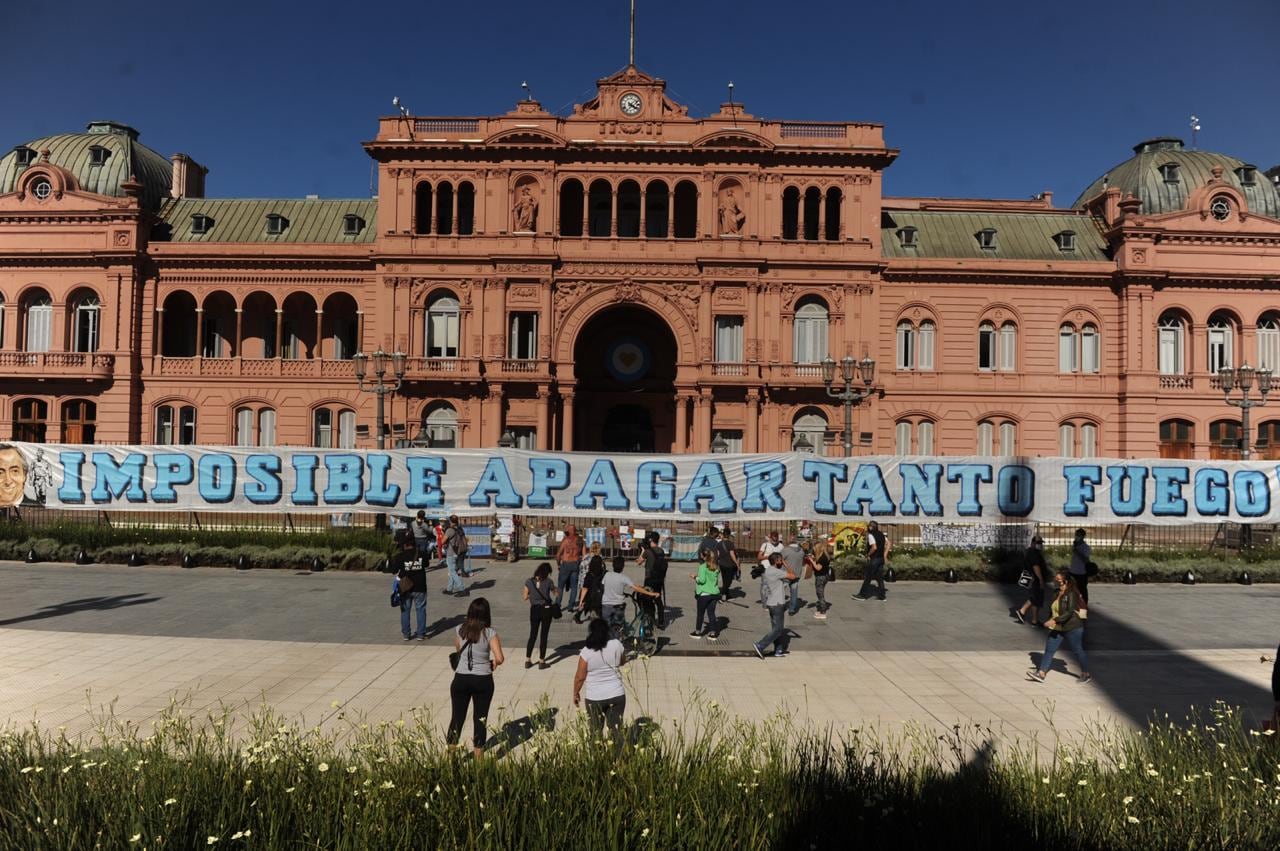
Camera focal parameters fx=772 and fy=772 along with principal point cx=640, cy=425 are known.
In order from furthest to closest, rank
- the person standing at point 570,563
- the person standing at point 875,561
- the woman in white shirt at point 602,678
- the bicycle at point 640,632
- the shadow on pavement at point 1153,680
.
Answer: the person standing at point 875,561, the person standing at point 570,563, the bicycle at point 640,632, the shadow on pavement at point 1153,680, the woman in white shirt at point 602,678

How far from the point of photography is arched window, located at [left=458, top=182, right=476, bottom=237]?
38.9m

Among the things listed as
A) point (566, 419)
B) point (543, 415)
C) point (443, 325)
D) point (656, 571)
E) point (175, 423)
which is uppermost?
point (443, 325)

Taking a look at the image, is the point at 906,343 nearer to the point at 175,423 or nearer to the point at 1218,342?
the point at 1218,342

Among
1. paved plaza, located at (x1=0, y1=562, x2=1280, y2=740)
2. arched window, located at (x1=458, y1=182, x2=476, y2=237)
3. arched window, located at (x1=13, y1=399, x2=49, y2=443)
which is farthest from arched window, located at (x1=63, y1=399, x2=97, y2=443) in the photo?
paved plaza, located at (x1=0, y1=562, x2=1280, y2=740)

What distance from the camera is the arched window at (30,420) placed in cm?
3877

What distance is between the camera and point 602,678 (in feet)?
28.0

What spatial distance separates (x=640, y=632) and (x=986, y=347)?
108 ft

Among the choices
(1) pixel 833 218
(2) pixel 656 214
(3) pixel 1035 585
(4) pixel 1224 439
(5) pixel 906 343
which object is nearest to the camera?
(3) pixel 1035 585

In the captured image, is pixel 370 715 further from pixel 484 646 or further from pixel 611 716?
pixel 611 716

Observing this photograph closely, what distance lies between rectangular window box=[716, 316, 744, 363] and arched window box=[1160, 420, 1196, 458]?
21.7 metres

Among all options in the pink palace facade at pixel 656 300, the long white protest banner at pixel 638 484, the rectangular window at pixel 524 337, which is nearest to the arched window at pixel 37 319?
the pink palace facade at pixel 656 300

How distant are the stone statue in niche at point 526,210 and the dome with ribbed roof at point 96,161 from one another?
67.9 ft

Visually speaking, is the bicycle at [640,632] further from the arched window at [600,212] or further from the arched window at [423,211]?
the arched window at [423,211]

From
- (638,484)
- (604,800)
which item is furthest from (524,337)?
(604,800)
